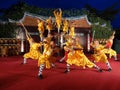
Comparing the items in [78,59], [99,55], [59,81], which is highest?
[99,55]

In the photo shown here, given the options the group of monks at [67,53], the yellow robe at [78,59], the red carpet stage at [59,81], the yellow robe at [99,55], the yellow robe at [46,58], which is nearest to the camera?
the red carpet stage at [59,81]

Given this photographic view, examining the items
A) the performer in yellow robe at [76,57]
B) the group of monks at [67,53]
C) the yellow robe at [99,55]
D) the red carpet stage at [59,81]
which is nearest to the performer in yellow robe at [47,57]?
the group of monks at [67,53]

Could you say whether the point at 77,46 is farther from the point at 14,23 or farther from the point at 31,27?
the point at 31,27

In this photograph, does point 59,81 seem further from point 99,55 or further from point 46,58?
point 99,55

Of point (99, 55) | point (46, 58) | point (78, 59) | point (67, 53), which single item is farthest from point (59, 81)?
point (99, 55)

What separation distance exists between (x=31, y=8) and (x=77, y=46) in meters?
7.74

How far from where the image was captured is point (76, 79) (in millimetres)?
6836

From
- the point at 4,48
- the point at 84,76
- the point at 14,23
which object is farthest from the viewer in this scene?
the point at 14,23

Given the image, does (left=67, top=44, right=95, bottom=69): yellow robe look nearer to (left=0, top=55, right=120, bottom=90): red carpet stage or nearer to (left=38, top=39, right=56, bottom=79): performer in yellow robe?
(left=0, top=55, right=120, bottom=90): red carpet stage

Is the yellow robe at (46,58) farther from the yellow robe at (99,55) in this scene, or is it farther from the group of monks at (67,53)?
the yellow robe at (99,55)

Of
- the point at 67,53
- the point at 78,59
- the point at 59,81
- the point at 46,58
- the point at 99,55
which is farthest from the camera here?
the point at 99,55

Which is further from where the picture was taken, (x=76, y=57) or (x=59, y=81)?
(x=76, y=57)

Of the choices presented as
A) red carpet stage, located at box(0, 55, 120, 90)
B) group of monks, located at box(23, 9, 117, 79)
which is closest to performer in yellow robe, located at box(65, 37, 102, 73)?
group of monks, located at box(23, 9, 117, 79)

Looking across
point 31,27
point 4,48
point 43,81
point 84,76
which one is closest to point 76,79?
point 84,76
